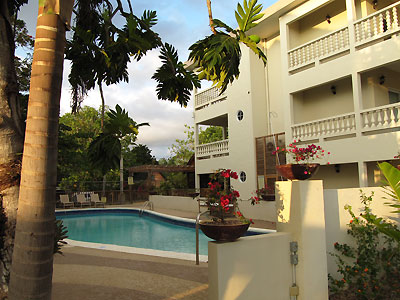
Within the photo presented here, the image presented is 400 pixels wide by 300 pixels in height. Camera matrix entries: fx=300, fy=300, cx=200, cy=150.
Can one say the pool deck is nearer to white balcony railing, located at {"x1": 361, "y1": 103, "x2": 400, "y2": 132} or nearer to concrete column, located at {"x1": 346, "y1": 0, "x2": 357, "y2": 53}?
white balcony railing, located at {"x1": 361, "y1": 103, "x2": 400, "y2": 132}

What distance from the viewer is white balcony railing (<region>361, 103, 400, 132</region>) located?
29.8 feet

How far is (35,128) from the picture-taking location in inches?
90.7

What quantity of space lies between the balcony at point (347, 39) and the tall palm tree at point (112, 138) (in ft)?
30.3

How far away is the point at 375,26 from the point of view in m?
9.59

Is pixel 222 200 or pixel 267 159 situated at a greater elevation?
pixel 267 159

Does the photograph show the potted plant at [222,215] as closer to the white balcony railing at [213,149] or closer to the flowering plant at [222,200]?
the flowering plant at [222,200]

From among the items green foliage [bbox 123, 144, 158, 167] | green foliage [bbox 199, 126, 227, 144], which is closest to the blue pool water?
green foliage [bbox 199, 126, 227, 144]

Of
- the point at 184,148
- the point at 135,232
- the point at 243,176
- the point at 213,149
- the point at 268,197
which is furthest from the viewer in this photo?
the point at 184,148

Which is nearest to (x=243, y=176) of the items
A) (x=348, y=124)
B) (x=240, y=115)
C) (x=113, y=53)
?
(x=240, y=115)

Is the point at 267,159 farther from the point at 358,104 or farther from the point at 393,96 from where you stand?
the point at 393,96

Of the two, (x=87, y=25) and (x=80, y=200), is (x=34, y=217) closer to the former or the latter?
(x=87, y=25)

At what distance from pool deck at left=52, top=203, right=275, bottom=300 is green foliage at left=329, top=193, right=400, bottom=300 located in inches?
81.9

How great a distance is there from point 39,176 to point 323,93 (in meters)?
12.1

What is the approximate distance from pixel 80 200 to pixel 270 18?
17.4 metres
